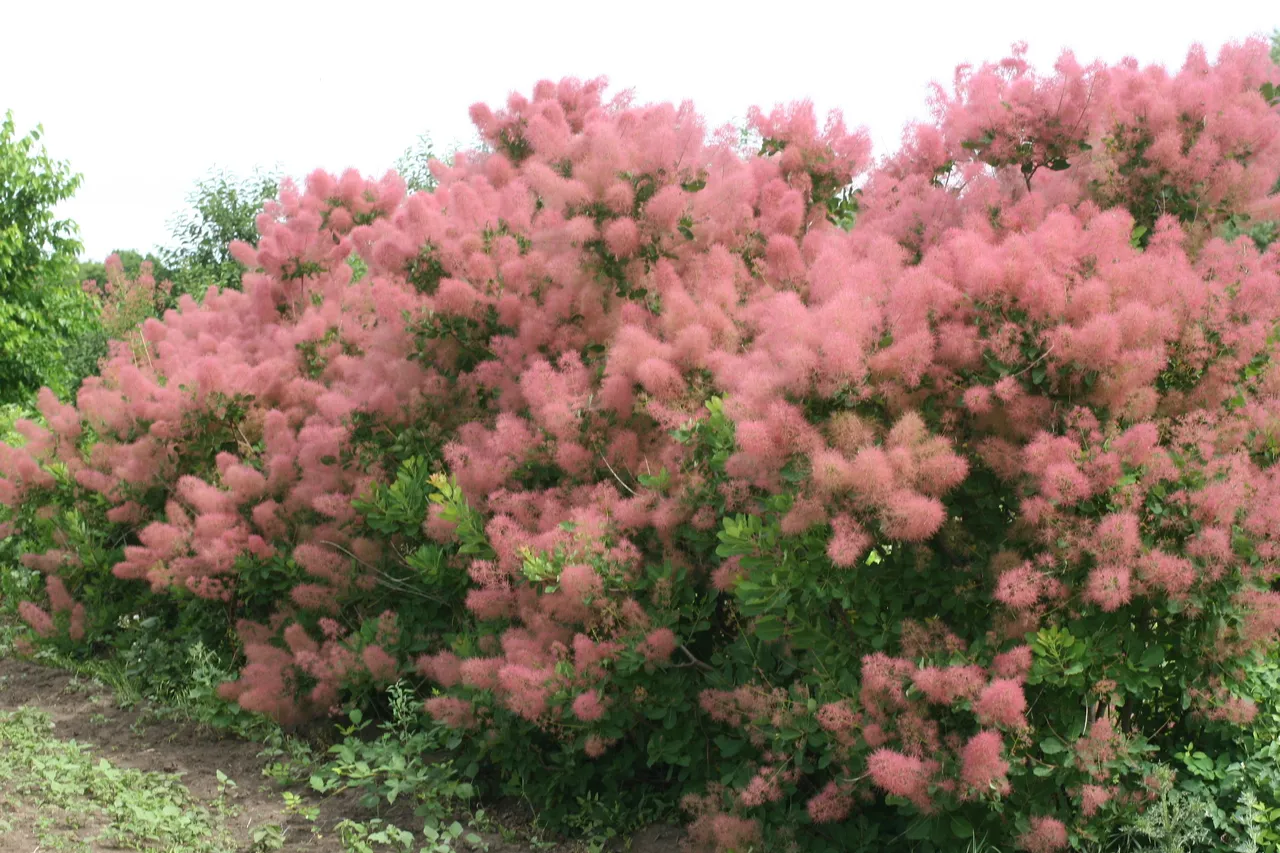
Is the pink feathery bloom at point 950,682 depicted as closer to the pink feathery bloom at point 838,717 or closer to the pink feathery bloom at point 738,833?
the pink feathery bloom at point 838,717

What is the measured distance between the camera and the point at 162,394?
7840mm

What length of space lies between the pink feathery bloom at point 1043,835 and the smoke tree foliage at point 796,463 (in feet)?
0.05

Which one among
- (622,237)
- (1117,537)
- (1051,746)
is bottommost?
(1051,746)

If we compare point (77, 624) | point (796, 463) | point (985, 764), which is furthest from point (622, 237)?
point (77, 624)

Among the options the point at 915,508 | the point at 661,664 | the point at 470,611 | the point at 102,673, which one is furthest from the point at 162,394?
the point at 915,508

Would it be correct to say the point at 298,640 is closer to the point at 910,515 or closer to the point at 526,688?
the point at 526,688

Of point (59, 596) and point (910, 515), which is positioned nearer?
point (910, 515)

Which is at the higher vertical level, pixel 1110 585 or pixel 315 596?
pixel 1110 585

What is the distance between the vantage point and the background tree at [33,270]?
19.4 metres

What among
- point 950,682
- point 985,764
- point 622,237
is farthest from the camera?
point 622,237

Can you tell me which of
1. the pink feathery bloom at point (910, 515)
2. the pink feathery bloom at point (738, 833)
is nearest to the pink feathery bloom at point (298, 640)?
the pink feathery bloom at point (738, 833)

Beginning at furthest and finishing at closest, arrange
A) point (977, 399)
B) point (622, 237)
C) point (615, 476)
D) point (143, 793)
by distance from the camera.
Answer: point (143, 793)
point (622, 237)
point (615, 476)
point (977, 399)

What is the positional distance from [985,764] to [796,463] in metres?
1.12

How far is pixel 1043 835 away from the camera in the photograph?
405 centimetres
